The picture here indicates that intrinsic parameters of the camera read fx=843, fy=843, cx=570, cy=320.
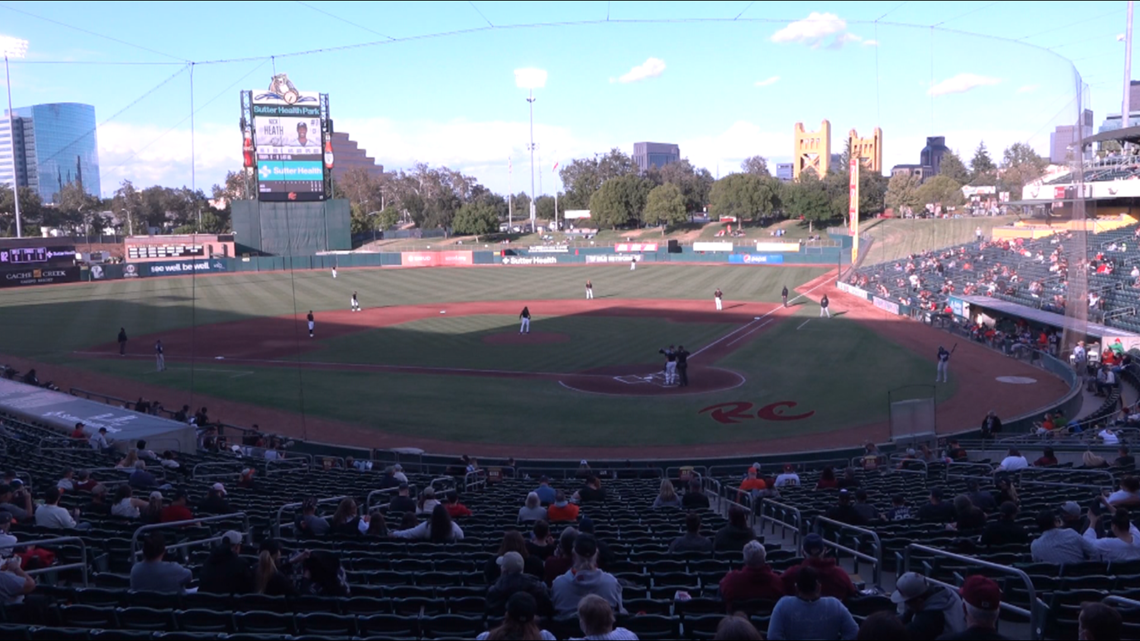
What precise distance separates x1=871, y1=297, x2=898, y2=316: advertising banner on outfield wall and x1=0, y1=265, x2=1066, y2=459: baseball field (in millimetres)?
830

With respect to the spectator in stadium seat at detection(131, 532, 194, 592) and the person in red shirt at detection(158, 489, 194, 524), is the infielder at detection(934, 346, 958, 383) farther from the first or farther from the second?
the spectator in stadium seat at detection(131, 532, 194, 592)

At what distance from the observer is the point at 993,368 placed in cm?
2942

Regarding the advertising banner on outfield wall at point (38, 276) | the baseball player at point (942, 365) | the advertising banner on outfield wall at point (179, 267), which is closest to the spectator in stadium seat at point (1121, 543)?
the baseball player at point (942, 365)

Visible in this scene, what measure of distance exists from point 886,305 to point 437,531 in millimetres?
39603

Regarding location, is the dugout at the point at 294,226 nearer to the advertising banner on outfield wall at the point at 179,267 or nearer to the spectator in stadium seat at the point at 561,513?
the advertising banner on outfield wall at the point at 179,267

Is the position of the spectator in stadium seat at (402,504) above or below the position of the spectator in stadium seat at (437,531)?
below

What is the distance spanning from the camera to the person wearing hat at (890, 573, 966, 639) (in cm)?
504

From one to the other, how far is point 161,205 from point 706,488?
105m

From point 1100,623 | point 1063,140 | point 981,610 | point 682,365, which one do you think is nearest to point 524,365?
point 682,365

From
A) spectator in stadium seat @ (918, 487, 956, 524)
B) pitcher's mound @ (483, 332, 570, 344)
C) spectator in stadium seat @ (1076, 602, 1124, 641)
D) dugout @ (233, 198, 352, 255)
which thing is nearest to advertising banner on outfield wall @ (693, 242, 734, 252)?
dugout @ (233, 198, 352, 255)

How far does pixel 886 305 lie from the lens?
4412 cm

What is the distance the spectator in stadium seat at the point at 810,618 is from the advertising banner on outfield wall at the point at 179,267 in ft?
241

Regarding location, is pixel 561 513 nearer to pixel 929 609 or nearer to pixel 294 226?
pixel 929 609

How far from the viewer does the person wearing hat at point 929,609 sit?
16.5ft
